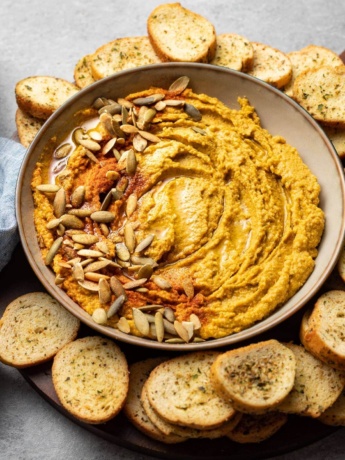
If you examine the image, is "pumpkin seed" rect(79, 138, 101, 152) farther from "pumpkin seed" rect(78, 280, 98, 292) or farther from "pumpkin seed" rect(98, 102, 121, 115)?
"pumpkin seed" rect(78, 280, 98, 292)

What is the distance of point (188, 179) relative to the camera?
4.32 m

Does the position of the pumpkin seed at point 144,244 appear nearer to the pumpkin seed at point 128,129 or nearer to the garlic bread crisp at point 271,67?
the pumpkin seed at point 128,129

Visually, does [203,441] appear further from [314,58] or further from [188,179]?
[314,58]

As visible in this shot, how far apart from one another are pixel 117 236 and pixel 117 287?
354 mm

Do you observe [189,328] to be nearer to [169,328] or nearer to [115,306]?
[169,328]

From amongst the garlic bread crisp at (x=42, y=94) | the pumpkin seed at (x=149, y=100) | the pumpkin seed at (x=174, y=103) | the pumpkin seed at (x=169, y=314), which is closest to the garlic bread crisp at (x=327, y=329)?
the pumpkin seed at (x=169, y=314)

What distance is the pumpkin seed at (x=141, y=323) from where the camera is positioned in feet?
12.8

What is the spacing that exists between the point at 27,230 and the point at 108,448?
146cm

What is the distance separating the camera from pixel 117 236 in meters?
4.18

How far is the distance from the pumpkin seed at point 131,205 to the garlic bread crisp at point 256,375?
1027mm

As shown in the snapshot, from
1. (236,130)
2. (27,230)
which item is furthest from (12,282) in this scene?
(236,130)

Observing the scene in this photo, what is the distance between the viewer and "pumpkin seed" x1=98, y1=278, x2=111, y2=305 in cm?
396

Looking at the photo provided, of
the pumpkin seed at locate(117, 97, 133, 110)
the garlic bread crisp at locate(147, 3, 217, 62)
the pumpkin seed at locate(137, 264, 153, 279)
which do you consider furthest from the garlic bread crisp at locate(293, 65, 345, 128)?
the pumpkin seed at locate(137, 264, 153, 279)

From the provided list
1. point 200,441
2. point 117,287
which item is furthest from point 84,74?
point 200,441
